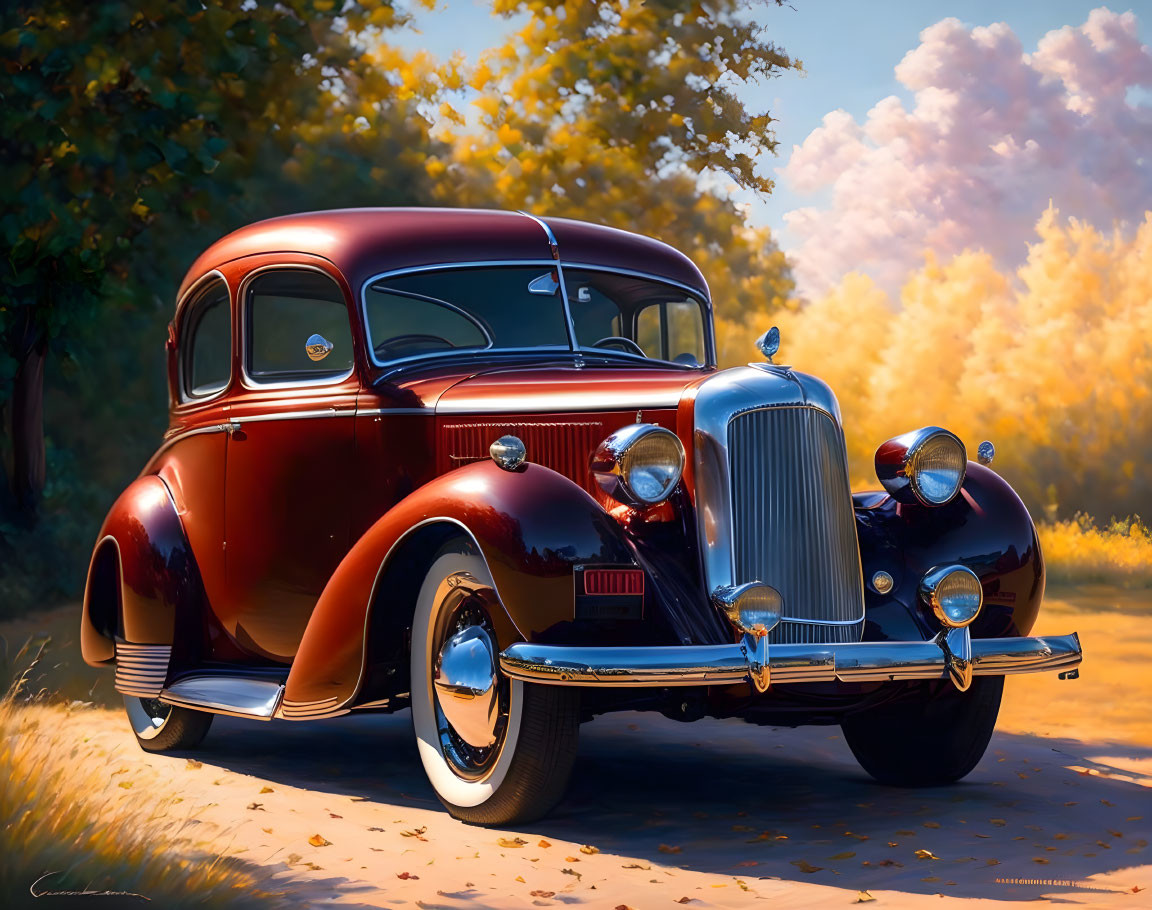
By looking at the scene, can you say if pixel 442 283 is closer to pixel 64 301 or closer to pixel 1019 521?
pixel 1019 521

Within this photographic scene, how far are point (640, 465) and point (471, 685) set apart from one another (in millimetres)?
969

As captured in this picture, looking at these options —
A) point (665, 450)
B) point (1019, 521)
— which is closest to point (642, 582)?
point (665, 450)

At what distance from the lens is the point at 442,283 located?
6.86 meters

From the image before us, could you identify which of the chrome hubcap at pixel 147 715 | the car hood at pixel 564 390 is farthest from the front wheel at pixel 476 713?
the chrome hubcap at pixel 147 715

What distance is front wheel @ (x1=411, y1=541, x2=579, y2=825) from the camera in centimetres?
519

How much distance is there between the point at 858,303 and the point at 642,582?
2814cm

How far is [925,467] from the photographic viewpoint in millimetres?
6117

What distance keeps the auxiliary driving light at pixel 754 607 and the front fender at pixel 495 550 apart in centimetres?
38

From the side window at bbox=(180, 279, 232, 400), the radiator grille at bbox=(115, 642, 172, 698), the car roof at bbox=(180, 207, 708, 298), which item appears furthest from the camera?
the side window at bbox=(180, 279, 232, 400)

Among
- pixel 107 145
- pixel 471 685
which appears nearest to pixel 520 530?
pixel 471 685

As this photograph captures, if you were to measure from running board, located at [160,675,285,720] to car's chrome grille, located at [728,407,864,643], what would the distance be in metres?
2.12

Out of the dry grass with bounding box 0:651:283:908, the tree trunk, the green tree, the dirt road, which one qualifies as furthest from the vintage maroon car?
the tree trunk

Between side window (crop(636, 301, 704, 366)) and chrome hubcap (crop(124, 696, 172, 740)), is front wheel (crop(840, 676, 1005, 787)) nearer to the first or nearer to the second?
side window (crop(636, 301, 704, 366))

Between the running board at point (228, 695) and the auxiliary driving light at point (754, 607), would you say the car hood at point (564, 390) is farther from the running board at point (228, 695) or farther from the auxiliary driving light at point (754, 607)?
the running board at point (228, 695)
